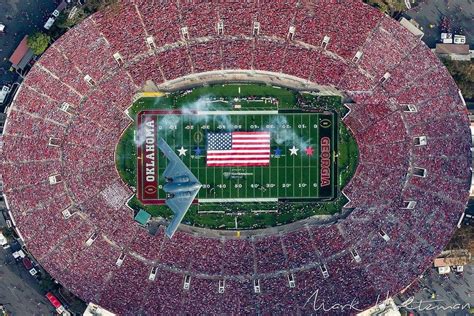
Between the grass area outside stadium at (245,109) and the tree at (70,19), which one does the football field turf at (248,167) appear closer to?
the grass area outside stadium at (245,109)

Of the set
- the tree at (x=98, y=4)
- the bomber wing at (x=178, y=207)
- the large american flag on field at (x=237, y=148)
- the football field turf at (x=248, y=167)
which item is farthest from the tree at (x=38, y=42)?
the bomber wing at (x=178, y=207)

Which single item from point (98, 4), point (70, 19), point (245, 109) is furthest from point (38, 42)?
point (245, 109)

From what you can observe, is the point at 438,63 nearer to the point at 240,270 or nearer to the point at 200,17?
the point at 200,17

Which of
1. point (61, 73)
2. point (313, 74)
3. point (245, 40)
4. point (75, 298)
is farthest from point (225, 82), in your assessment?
point (75, 298)

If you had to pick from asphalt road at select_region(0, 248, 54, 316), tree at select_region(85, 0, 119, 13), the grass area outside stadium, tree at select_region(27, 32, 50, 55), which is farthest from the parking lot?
asphalt road at select_region(0, 248, 54, 316)

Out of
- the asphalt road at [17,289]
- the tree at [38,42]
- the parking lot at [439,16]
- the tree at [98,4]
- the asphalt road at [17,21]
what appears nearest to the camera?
the tree at [98,4]

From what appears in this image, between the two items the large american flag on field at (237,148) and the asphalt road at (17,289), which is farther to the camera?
the asphalt road at (17,289)
